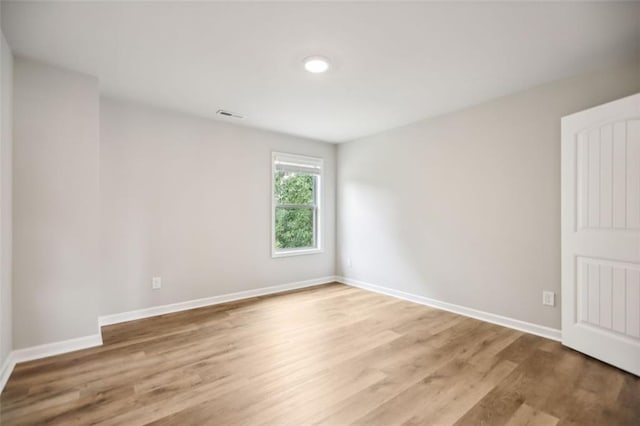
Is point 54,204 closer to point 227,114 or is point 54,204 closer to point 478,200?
point 227,114

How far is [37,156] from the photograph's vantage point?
7.88ft

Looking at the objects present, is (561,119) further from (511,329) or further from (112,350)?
(112,350)

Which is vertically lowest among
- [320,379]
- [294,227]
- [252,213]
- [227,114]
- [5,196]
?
[320,379]

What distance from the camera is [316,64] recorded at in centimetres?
241

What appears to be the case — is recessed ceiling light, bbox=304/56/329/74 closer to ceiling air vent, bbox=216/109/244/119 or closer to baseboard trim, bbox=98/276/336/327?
ceiling air vent, bbox=216/109/244/119

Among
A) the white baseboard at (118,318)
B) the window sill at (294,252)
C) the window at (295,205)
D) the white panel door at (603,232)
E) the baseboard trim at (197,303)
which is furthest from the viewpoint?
the window at (295,205)

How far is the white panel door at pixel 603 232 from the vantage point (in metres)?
2.14

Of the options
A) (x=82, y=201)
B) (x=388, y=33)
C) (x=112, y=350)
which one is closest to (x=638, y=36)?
(x=388, y=33)

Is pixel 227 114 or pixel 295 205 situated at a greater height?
pixel 227 114

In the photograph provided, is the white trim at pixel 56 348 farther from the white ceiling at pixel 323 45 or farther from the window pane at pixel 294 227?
the window pane at pixel 294 227

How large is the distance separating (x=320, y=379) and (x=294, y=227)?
2.91 meters

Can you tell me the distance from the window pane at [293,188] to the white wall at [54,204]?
2387 mm

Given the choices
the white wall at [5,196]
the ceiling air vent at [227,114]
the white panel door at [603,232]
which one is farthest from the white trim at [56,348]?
Result: the white panel door at [603,232]

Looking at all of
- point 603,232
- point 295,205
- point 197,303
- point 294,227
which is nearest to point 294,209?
point 295,205
